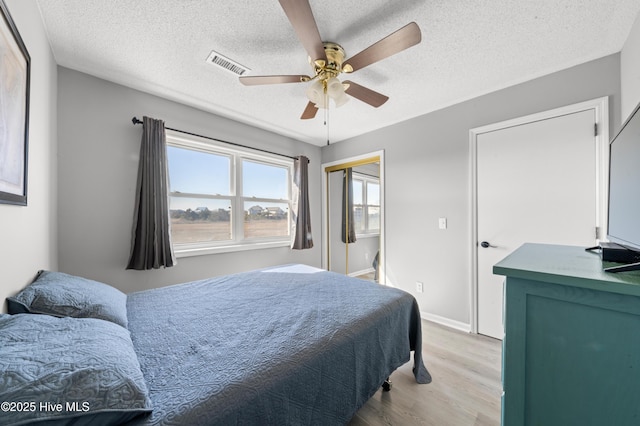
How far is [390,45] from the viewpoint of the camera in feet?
4.44

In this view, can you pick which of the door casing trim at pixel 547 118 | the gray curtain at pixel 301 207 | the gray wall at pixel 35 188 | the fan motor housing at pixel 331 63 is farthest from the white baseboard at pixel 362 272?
the gray wall at pixel 35 188

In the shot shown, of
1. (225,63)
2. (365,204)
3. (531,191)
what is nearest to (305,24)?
(225,63)

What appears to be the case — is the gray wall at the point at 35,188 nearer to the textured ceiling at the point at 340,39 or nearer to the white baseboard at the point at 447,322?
the textured ceiling at the point at 340,39

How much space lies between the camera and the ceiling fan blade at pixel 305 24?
1113 mm

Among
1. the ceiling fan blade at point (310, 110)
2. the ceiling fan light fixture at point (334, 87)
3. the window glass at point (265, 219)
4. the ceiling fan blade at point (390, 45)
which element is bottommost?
the window glass at point (265, 219)

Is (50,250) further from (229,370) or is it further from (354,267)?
(354,267)

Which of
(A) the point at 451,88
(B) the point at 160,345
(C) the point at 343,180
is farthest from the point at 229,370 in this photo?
(C) the point at 343,180

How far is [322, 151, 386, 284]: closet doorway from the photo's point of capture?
3773mm

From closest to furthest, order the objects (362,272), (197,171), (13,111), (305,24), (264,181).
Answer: (13,111) → (305,24) → (197,171) → (264,181) → (362,272)

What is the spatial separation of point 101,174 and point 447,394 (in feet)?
10.8

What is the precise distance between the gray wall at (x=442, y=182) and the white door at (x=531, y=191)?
139mm

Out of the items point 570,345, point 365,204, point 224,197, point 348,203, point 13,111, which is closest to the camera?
point 570,345

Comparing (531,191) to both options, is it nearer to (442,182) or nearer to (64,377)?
(442,182)

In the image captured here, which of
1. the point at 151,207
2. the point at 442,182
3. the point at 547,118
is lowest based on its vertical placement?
the point at 151,207
